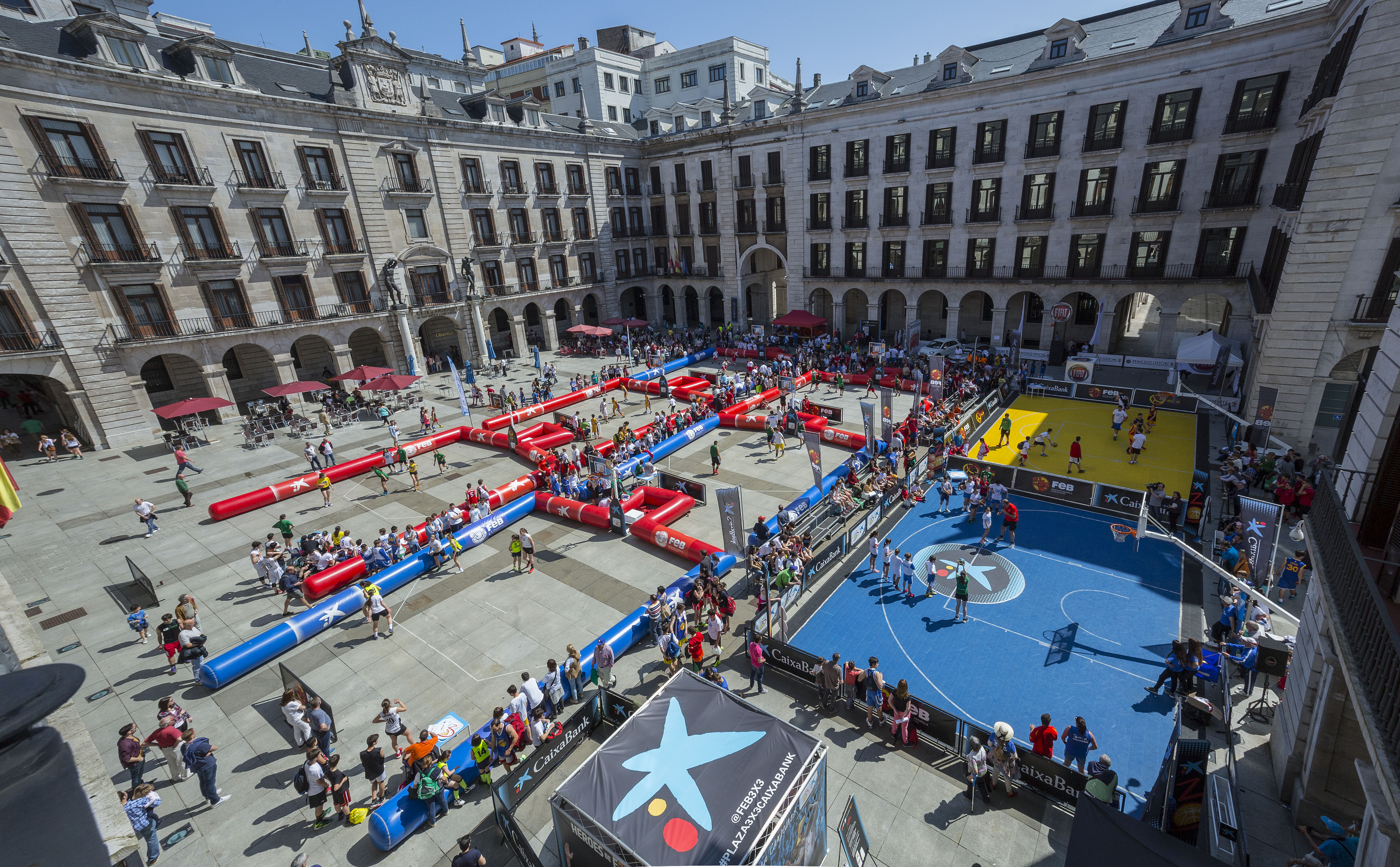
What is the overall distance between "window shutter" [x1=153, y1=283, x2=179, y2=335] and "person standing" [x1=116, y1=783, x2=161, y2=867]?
30133 mm

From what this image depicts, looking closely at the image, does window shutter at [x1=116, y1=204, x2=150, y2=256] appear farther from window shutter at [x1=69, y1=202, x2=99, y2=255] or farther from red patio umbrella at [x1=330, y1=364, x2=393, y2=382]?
red patio umbrella at [x1=330, y1=364, x2=393, y2=382]

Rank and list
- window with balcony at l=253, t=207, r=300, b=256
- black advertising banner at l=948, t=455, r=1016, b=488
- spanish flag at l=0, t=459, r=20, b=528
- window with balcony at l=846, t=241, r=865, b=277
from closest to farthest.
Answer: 1. spanish flag at l=0, t=459, r=20, b=528
2. black advertising banner at l=948, t=455, r=1016, b=488
3. window with balcony at l=253, t=207, r=300, b=256
4. window with balcony at l=846, t=241, r=865, b=277

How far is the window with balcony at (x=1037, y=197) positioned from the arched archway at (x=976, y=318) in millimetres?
8537

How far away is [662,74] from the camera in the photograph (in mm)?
62094

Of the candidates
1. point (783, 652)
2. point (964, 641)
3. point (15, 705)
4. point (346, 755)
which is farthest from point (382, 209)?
point (15, 705)

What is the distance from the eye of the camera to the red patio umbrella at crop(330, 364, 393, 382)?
35.7 metres

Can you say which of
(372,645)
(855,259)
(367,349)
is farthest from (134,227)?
(855,259)

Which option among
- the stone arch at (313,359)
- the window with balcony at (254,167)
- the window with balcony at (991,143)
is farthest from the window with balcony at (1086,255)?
the stone arch at (313,359)

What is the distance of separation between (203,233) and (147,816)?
3344 centimetres

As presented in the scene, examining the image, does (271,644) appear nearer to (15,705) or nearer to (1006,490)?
(15,705)

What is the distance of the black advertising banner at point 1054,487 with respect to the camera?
75.3ft

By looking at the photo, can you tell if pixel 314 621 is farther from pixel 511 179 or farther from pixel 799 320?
pixel 511 179

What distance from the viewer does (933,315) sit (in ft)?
160

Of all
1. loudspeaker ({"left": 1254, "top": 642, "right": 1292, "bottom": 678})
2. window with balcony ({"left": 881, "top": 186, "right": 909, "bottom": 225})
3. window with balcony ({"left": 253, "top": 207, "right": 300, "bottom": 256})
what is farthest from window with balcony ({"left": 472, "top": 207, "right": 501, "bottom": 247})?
loudspeaker ({"left": 1254, "top": 642, "right": 1292, "bottom": 678})
